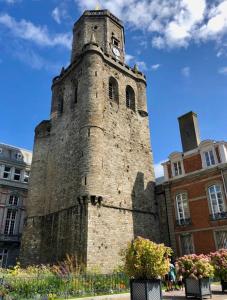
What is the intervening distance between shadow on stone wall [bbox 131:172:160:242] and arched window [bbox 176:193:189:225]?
212cm

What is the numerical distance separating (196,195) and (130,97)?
11.8 meters

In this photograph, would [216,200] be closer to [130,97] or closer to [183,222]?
[183,222]

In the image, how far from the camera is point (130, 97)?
28.2 m

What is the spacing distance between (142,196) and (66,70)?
1471 cm

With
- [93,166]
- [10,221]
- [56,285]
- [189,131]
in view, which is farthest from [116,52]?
[56,285]

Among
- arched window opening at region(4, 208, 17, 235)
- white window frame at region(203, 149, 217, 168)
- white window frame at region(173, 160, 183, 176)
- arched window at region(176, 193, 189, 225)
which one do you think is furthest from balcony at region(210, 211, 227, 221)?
arched window opening at region(4, 208, 17, 235)

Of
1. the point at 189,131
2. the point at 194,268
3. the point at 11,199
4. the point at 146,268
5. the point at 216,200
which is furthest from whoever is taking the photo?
the point at 11,199

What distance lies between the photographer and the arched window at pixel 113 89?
85.6ft

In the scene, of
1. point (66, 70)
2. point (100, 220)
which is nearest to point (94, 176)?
point (100, 220)

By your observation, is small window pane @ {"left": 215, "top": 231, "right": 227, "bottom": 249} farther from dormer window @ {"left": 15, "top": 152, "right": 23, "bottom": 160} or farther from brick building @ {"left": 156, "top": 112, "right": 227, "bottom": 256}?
dormer window @ {"left": 15, "top": 152, "right": 23, "bottom": 160}

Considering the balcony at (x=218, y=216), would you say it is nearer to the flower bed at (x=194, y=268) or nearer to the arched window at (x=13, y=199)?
the flower bed at (x=194, y=268)

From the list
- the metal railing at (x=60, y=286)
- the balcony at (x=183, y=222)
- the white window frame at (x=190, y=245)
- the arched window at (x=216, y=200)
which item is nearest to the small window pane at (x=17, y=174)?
the balcony at (x=183, y=222)

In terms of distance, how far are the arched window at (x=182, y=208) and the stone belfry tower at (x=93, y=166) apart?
2150 mm

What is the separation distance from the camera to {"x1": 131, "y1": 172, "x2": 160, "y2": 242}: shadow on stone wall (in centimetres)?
2212
